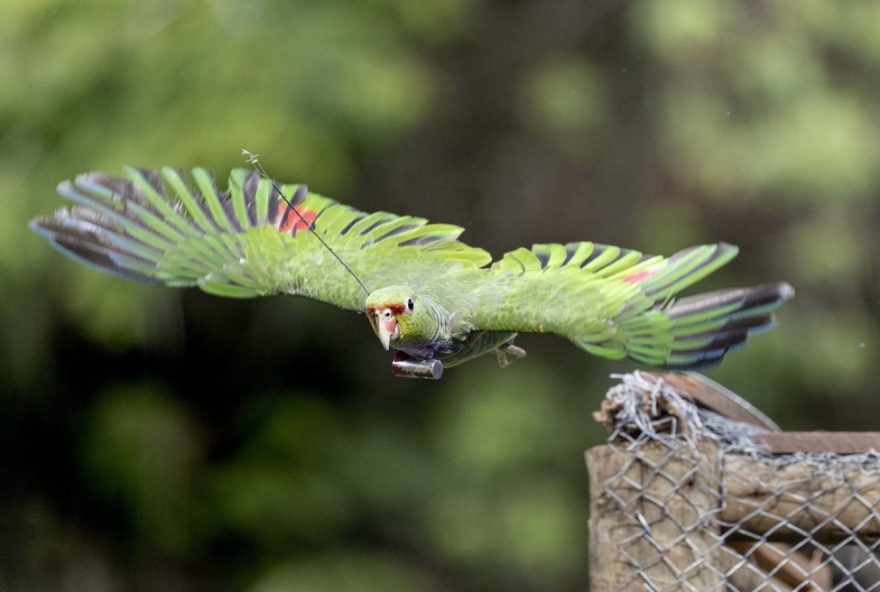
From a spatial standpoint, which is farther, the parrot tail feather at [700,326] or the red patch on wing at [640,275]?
the red patch on wing at [640,275]

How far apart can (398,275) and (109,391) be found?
3.10 meters

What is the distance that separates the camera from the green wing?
1.79 m

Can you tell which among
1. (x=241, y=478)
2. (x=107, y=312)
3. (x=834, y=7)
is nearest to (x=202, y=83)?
(x=107, y=312)

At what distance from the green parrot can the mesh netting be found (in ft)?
0.44

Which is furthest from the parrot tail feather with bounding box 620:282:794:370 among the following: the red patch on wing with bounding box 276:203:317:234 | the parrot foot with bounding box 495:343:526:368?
the red patch on wing with bounding box 276:203:317:234

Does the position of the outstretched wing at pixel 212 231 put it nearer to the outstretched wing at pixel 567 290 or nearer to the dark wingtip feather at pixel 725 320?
the outstretched wing at pixel 567 290

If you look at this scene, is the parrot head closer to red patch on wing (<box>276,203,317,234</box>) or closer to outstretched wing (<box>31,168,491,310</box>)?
outstretched wing (<box>31,168,491,310</box>)

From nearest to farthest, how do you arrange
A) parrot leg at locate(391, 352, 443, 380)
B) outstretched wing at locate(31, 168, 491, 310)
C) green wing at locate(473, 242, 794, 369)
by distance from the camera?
1. parrot leg at locate(391, 352, 443, 380)
2. green wing at locate(473, 242, 794, 369)
3. outstretched wing at locate(31, 168, 491, 310)

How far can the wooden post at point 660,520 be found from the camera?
1829 mm

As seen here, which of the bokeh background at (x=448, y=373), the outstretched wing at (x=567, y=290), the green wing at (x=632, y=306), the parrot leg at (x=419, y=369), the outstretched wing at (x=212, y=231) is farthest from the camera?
the bokeh background at (x=448, y=373)

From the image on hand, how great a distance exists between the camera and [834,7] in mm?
4559

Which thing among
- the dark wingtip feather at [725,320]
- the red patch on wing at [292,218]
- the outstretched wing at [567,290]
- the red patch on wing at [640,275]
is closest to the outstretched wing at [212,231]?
the red patch on wing at [292,218]

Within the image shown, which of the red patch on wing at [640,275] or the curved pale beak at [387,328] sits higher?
the curved pale beak at [387,328]

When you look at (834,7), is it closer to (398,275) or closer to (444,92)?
(444,92)
